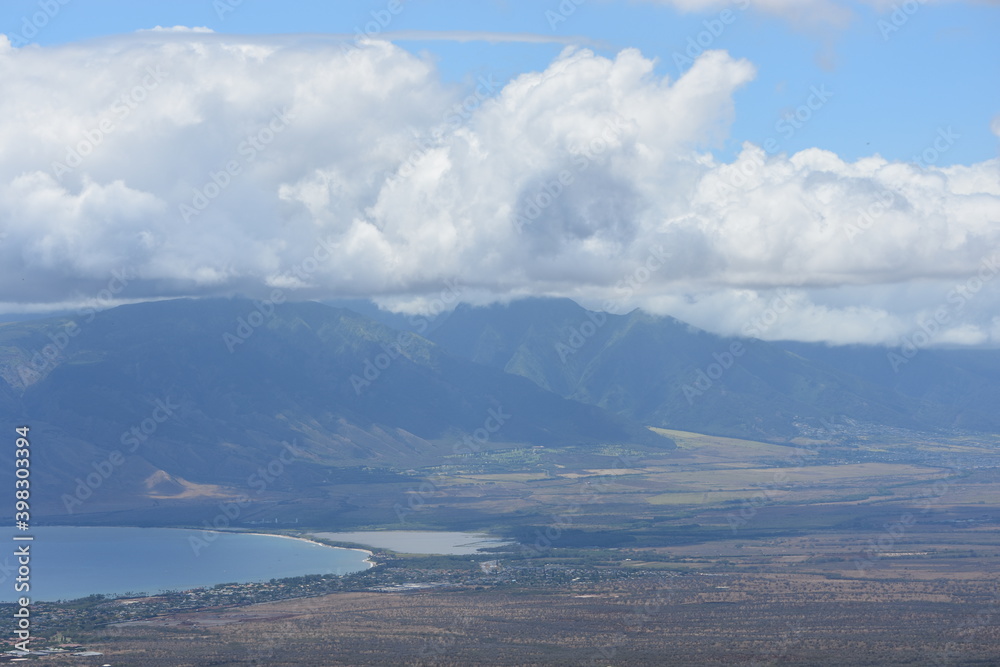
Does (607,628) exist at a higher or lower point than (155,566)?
lower

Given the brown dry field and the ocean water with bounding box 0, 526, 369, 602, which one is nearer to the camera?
the brown dry field

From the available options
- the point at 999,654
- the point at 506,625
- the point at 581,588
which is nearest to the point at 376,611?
the point at 506,625

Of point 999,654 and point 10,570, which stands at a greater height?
point 10,570

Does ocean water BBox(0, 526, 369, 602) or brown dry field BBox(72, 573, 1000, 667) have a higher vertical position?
ocean water BBox(0, 526, 369, 602)

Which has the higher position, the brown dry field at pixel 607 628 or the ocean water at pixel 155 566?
the ocean water at pixel 155 566

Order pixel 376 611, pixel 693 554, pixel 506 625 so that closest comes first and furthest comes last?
1. pixel 506 625
2. pixel 376 611
3. pixel 693 554

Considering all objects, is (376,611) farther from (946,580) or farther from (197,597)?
(946,580)

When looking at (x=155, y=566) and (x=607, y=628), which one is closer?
(x=607, y=628)

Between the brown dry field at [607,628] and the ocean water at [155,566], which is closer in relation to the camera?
the brown dry field at [607,628]
